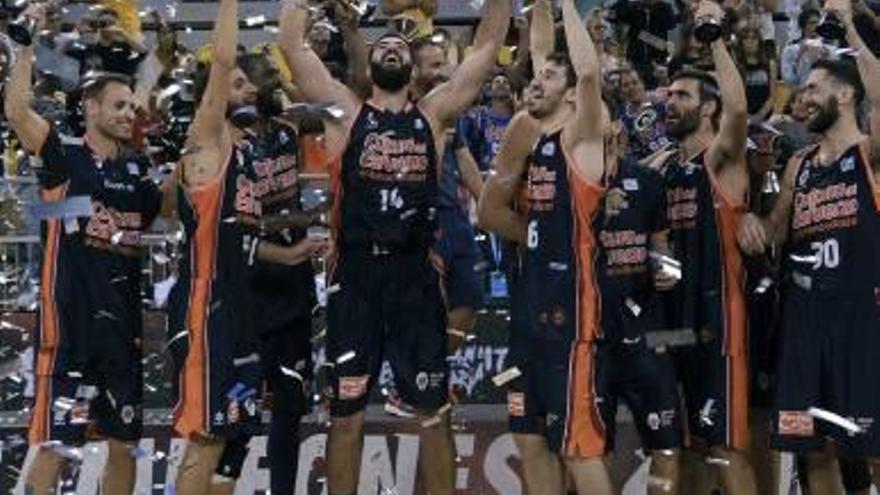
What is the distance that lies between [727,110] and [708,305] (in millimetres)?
Result: 1015

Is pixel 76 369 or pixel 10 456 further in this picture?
pixel 10 456

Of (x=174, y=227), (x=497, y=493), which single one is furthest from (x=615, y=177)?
(x=174, y=227)

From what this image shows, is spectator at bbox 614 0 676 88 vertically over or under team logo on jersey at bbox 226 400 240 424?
over

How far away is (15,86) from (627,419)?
406cm

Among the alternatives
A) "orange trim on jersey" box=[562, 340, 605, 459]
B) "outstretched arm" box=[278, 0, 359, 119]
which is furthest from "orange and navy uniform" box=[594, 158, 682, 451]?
"outstretched arm" box=[278, 0, 359, 119]

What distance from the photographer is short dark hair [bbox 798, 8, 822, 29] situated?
479 inches

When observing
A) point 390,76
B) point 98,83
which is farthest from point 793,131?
point 98,83

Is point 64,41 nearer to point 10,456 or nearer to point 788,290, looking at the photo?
point 10,456

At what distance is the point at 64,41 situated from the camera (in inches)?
402

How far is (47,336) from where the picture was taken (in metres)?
9.21

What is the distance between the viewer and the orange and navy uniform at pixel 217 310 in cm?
898

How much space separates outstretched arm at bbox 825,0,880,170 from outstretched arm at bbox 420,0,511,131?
1755 millimetres

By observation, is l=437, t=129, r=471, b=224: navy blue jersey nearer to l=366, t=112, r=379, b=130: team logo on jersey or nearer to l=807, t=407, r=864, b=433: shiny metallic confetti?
l=366, t=112, r=379, b=130: team logo on jersey

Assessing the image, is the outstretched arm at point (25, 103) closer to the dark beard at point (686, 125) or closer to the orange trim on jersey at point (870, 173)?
the dark beard at point (686, 125)
